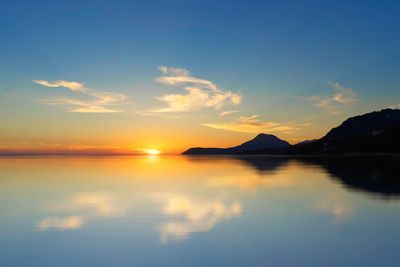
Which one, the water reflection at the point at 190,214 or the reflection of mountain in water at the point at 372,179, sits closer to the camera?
the water reflection at the point at 190,214

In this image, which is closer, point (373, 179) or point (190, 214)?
point (190, 214)

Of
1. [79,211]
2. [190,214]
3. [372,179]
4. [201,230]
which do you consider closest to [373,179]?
[372,179]

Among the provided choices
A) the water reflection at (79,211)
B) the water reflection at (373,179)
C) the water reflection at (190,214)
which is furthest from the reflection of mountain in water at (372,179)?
the water reflection at (79,211)

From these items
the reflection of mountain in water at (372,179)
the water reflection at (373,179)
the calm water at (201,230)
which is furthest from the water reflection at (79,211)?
the reflection of mountain in water at (372,179)

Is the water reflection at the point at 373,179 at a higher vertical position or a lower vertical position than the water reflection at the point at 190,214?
higher

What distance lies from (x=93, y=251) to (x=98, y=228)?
6.16 meters

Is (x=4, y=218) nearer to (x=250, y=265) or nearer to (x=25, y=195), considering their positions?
(x=25, y=195)

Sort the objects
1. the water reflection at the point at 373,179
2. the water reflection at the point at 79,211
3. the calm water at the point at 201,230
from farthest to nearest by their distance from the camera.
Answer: the water reflection at the point at 373,179 < the water reflection at the point at 79,211 < the calm water at the point at 201,230

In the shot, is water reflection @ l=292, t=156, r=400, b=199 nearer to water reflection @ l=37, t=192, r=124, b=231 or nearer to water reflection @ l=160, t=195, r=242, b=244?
water reflection @ l=160, t=195, r=242, b=244

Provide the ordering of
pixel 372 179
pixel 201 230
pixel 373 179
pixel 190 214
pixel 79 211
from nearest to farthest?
pixel 201 230 < pixel 190 214 < pixel 79 211 < pixel 373 179 < pixel 372 179

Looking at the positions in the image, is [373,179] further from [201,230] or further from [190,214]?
[201,230]

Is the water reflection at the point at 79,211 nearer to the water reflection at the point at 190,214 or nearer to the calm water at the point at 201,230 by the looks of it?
the calm water at the point at 201,230

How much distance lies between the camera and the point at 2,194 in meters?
45.9

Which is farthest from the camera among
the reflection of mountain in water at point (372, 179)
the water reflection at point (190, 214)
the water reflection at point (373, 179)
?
the reflection of mountain in water at point (372, 179)
